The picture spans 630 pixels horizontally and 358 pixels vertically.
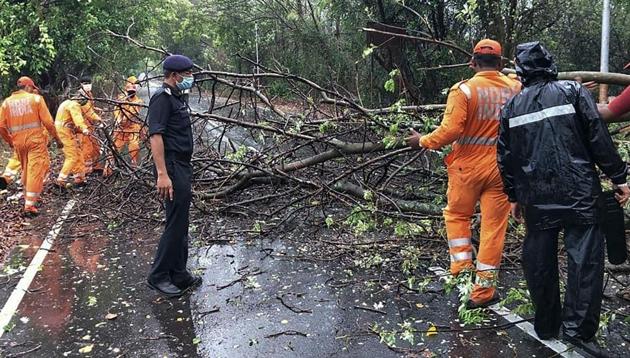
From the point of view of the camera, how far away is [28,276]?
536 centimetres

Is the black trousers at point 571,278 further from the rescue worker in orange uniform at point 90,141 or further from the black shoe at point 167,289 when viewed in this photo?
the rescue worker in orange uniform at point 90,141

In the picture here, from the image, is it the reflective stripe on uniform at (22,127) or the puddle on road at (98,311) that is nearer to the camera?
the puddle on road at (98,311)

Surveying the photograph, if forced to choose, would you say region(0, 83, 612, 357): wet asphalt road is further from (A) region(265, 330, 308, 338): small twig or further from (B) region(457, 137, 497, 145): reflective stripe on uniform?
(B) region(457, 137, 497, 145): reflective stripe on uniform

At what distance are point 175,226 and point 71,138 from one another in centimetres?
559

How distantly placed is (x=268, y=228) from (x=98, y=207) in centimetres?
276

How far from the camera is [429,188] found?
6.51 metres

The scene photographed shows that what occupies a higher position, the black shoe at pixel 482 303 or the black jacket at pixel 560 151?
the black jacket at pixel 560 151

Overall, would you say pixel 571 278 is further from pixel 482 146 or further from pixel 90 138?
pixel 90 138

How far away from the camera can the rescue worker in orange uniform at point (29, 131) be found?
7.75m

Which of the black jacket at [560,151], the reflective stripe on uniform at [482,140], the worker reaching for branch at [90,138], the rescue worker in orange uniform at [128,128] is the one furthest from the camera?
the worker reaching for branch at [90,138]

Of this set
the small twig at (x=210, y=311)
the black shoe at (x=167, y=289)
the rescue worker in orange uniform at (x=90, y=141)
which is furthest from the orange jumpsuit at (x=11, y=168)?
the small twig at (x=210, y=311)

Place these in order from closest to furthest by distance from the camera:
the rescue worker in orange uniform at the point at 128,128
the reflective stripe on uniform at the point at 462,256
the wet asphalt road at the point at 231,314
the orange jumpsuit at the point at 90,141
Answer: the wet asphalt road at the point at 231,314 < the reflective stripe on uniform at the point at 462,256 < the rescue worker in orange uniform at the point at 128,128 < the orange jumpsuit at the point at 90,141

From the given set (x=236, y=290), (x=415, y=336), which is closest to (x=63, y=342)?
(x=236, y=290)

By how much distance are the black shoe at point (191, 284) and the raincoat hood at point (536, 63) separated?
3208 millimetres
